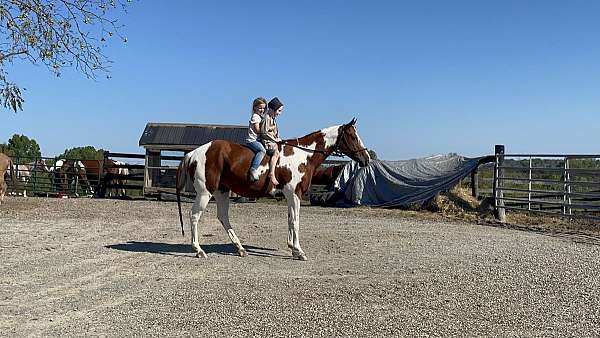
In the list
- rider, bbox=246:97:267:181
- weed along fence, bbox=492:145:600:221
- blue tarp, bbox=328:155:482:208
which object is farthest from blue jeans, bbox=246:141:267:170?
blue tarp, bbox=328:155:482:208

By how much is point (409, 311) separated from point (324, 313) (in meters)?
0.82

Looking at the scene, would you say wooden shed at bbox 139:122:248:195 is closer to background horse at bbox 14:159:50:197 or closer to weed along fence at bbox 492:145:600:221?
background horse at bbox 14:159:50:197

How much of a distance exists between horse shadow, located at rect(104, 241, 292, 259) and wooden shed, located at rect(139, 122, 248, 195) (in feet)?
35.7

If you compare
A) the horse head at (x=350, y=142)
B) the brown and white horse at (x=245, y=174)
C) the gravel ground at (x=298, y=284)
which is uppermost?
the horse head at (x=350, y=142)

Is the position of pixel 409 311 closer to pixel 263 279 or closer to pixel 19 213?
pixel 263 279

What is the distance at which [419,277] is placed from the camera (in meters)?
6.83

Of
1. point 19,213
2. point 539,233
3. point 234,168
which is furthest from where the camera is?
point 19,213

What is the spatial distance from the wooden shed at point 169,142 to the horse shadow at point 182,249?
10.9 meters

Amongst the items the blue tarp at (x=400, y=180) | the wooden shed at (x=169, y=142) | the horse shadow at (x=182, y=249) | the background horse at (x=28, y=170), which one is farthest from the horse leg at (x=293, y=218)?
the background horse at (x=28, y=170)

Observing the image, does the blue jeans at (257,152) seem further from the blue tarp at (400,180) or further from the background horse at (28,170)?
the background horse at (28,170)

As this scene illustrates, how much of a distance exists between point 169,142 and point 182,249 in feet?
42.9

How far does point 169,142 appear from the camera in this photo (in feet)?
70.2

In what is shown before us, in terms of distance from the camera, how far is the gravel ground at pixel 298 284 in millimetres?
4914

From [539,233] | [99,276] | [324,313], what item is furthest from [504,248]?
[99,276]
